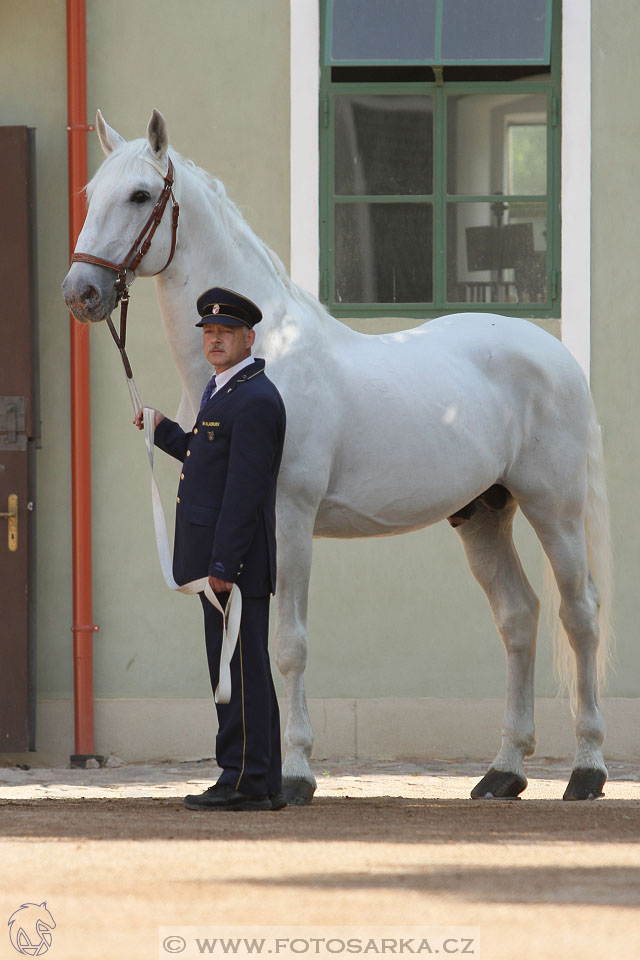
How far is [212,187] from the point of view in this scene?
18.6 ft

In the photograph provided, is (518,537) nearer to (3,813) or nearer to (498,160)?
(498,160)

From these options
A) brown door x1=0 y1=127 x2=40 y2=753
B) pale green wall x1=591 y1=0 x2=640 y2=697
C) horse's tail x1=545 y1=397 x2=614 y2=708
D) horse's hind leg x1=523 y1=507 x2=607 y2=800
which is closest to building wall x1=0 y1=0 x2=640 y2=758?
pale green wall x1=591 y1=0 x2=640 y2=697

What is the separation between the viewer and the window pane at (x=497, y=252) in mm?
8656

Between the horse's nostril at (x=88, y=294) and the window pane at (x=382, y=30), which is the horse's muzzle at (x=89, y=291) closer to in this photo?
the horse's nostril at (x=88, y=294)

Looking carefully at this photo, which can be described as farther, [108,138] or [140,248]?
[108,138]

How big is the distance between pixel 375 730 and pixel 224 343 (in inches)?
156

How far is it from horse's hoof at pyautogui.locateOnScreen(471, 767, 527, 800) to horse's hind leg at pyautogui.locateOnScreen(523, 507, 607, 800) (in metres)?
0.24

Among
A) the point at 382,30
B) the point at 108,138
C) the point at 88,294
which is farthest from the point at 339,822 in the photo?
the point at 382,30

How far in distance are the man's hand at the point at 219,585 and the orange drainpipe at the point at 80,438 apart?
374 centimetres

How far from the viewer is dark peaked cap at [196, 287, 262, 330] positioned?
4977mm

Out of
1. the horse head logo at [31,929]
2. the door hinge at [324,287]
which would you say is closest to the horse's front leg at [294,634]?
the horse head logo at [31,929]

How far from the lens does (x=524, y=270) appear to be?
8664 mm

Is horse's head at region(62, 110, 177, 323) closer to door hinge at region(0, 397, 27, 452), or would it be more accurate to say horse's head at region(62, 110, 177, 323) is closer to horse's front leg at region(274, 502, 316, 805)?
horse's front leg at region(274, 502, 316, 805)

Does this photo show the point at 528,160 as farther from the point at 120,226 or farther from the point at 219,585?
the point at 219,585
